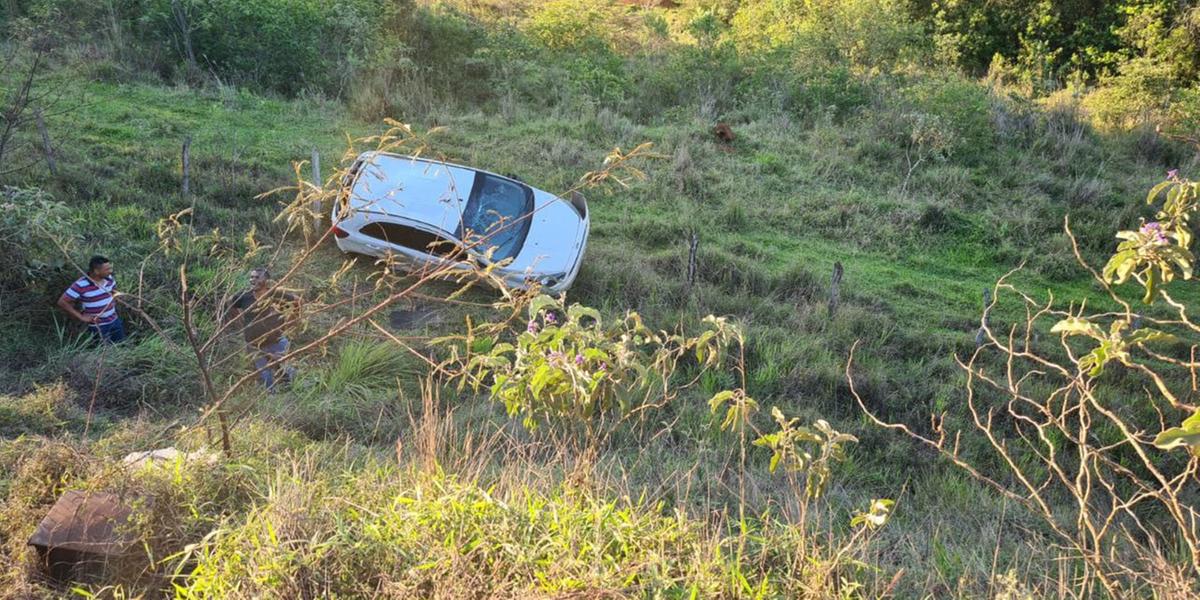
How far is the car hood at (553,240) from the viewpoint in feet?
27.6

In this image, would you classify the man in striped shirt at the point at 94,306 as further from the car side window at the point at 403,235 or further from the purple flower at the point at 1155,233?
the purple flower at the point at 1155,233

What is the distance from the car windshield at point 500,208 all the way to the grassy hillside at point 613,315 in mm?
733

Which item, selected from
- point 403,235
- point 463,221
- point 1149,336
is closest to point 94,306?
point 403,235

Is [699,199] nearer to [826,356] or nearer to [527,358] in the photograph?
[826,356]

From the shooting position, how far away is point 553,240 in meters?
8.75

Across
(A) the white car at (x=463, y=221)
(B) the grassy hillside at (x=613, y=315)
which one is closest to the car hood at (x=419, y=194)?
(A) the white car at (x=463, y=221)

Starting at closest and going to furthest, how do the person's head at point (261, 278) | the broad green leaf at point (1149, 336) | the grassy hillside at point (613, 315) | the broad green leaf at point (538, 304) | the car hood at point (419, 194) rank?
the broad green leaf at point (1149, 336)
the broad green leaf at point (538, 304)
the grassy hillside at point (613, 315)
the person's head at point (261, 278)
the car hood at point (419, 194)

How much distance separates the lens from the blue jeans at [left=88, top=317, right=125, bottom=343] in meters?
6.27

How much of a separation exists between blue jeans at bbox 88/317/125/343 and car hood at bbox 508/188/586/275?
142 inches

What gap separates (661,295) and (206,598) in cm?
646

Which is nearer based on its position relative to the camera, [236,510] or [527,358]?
[527,358]

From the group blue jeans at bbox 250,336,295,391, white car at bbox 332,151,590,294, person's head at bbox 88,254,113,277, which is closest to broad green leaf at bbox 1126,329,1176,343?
blue jeans at bbox 250,336,295,391

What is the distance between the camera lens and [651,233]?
10.4 m

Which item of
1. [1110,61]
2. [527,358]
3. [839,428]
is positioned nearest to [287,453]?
[527,358]
